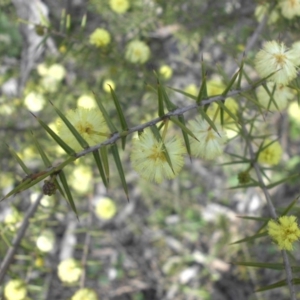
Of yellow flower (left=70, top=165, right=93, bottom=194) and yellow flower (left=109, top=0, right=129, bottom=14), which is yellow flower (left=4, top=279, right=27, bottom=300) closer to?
yellow flower (left=70, top=165, right=93, bottom=194)

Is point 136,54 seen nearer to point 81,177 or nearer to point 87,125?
point 81,177

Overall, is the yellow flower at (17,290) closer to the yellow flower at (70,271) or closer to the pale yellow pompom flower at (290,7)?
the yellow flower at (70,271)

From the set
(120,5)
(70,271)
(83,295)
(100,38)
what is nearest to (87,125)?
(100,38)

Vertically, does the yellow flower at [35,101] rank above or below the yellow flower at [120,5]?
below

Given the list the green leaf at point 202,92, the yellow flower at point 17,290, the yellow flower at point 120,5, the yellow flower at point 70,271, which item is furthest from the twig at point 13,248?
the yellow flower at point 120,5

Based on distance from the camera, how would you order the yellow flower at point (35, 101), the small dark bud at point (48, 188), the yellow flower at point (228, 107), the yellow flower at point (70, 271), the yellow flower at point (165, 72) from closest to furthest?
the small dark bud at point (48, 188) < the yellow flower at point (228, 107) < the yellow flower at point (70, 271) < the yellow flower at point (165, 72) < the yellow flower at point (35, 101)

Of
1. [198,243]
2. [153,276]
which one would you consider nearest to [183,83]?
[198,243]
